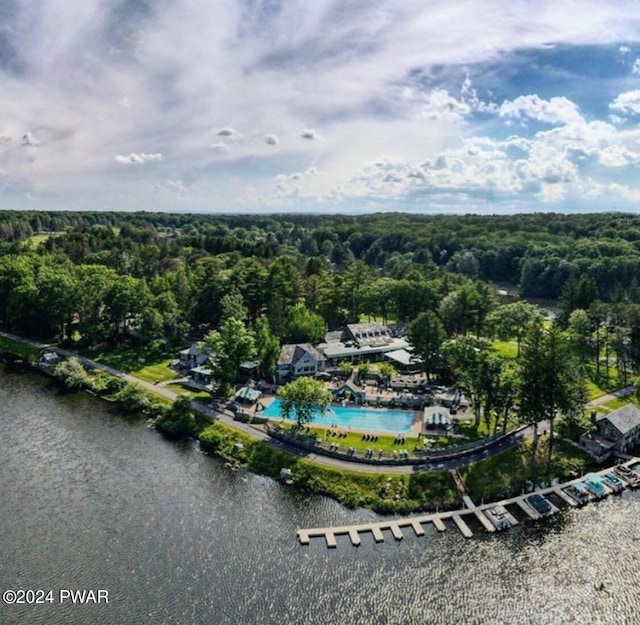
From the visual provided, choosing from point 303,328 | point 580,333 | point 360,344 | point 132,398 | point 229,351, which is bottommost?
point 132,398

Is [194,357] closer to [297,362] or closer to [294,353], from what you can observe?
[294,353]

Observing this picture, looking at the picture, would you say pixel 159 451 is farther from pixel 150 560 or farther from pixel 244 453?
pixel 150 560

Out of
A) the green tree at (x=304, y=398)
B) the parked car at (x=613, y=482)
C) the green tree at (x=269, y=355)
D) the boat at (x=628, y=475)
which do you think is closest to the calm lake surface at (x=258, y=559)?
the parked car at (x=613, y=482)

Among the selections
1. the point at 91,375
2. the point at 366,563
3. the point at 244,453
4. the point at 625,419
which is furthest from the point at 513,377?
the point at 91,375

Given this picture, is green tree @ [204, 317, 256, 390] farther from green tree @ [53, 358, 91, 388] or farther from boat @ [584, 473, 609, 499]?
boat @ [584, 473, 609, 499]

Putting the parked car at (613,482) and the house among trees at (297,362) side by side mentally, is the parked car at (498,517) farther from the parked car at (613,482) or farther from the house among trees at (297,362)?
the house among trees at (297,362)

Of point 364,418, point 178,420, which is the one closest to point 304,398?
point 364,418

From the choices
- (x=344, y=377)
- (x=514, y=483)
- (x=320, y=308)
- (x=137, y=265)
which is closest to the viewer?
(x=514, y=483)

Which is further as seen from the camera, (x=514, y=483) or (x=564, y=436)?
(x=564, y=436)
